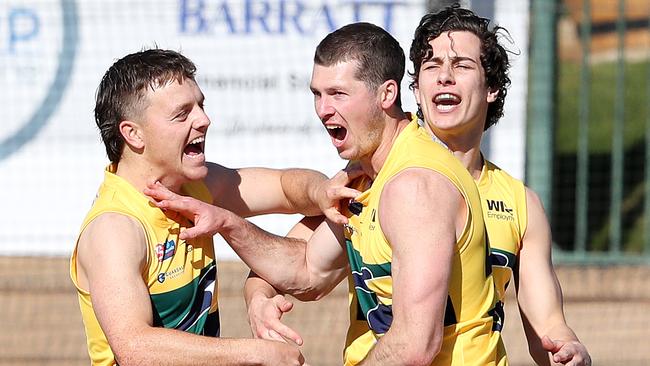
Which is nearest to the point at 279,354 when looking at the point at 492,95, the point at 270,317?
the point at 270,317

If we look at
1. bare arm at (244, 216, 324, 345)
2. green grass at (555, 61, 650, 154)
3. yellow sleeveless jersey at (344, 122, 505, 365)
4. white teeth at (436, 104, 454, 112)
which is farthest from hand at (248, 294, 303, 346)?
green grass at (555, 61, 650, 154)

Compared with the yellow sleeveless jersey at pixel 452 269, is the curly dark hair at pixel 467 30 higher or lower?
higher

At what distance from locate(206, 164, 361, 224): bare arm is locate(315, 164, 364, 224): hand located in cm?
18

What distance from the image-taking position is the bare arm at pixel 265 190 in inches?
174

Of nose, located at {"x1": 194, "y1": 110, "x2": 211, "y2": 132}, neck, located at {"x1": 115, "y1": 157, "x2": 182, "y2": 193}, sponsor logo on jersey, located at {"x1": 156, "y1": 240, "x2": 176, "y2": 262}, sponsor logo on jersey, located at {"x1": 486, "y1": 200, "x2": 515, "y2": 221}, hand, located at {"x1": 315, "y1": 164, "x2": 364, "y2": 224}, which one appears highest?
nose, located at {"x1": 194, "y1": 110, "x2": 211, "y2": 132}

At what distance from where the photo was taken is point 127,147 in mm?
4023

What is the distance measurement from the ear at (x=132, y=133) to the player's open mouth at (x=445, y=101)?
105 cm

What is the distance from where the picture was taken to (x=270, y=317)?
4.01 meters

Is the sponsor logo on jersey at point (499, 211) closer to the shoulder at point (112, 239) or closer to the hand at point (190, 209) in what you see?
the hand at point (190, 209)

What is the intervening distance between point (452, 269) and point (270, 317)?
0.76m

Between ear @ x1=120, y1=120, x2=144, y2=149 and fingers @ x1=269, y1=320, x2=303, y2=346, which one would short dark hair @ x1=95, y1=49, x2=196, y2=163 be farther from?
fingers @ x1=269, y1=320, x2=303, y2=346

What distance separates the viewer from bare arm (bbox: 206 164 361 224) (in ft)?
14.5

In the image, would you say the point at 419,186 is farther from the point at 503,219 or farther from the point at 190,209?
the point at 190,209

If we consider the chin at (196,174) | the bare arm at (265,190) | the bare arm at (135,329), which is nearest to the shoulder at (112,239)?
the bare arm at (135,329)
